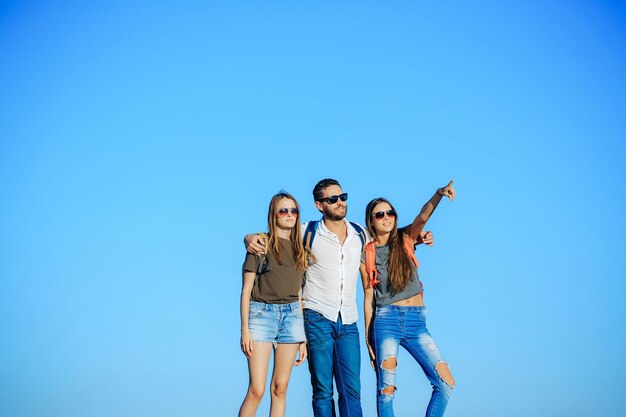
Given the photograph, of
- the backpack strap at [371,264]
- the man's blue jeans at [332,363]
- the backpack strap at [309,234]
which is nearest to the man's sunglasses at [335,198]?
the backpack strap at [309,234]

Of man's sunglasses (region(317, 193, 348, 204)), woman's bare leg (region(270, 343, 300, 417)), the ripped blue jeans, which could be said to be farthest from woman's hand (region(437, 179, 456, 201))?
woman's bare leg (region(270, 343, 300, 417))

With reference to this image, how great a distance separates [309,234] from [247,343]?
5.97ft

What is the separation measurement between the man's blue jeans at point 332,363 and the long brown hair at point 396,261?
88 centimetres

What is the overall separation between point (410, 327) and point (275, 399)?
2147mm

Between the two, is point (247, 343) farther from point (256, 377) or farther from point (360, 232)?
point (360, 232)

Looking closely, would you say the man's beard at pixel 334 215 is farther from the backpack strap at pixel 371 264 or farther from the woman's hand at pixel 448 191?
the woman's hand at pixel 448 191

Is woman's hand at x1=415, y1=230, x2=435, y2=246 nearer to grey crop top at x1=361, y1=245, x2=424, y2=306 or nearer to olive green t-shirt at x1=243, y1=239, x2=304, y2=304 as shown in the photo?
grey crop top at x1=361, y1=245, x2=424, y2=306

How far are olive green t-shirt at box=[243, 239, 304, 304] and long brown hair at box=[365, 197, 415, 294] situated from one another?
1323mm

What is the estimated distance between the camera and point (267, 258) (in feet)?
35.9

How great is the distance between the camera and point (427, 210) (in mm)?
11312

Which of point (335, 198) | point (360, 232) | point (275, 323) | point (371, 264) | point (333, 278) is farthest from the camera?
point (360, 232)

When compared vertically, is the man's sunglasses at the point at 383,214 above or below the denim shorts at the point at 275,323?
above

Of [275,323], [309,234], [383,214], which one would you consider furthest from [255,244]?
[383,214]

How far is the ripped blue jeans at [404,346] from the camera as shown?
1073 centimetres
